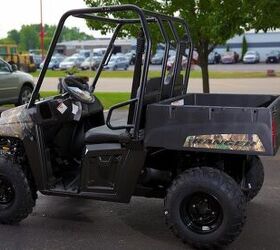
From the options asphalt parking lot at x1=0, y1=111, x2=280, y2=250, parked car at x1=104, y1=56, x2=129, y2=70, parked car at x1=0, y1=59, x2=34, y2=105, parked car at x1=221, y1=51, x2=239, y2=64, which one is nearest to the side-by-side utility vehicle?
asphalt parking lot at x1=0, y1=111, x2=280, y2=250

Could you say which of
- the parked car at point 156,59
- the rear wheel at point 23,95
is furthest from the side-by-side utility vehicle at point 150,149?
the rear wheel at point 23,95

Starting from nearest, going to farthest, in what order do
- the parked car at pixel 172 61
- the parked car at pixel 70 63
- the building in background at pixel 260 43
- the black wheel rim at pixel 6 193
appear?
the black wheel rim at pixel 6 193
the parked car at pixel 172 61
the parked car at pixel 70 63
the building in background at pixel 260 43

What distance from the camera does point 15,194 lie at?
4.95m

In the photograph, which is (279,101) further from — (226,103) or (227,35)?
(227,35)

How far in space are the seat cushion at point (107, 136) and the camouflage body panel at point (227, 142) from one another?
1.76 feet

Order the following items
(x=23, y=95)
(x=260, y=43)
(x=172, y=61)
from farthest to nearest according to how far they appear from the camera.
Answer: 1. (x=260, y=43)
2. (x=23, y=95)
3. (x=172, y=61)

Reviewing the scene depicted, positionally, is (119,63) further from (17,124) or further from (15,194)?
(15,194)

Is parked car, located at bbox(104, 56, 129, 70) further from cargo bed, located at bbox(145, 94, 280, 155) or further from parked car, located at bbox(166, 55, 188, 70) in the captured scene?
cargo bed, located at bbox(145, 94, 280, 155)

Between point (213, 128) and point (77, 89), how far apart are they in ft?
5.27

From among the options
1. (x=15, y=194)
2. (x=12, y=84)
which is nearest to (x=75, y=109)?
(x=15, y=194)

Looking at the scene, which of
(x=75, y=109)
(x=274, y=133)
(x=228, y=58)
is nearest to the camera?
(x=274, y=133)

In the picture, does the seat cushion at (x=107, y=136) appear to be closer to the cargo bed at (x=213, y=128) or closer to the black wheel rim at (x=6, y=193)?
the cargo bed at (x=213, y=128)

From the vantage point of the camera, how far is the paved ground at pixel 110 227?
460cm

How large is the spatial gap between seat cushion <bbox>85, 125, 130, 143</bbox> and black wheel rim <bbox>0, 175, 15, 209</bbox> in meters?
0.86
